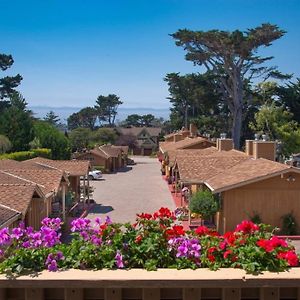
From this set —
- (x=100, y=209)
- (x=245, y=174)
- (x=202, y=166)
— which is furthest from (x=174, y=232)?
(x=100, y=209)

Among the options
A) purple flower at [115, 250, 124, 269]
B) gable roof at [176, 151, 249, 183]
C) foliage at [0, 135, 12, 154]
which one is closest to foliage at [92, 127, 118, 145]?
foliage at [0, 135, 12, 154]

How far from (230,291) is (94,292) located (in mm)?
1231

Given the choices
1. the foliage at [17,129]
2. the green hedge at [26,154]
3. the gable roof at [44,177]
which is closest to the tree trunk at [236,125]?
the green hedge at [26,154]

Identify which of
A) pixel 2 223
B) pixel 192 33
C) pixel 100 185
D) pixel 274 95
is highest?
pixel 192 33

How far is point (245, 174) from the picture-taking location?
22531 millimetres

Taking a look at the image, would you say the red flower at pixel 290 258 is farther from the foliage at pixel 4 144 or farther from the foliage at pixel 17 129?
the foliage at pixel 17 129

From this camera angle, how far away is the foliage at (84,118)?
494 ft

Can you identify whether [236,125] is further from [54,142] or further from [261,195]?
[261,195]

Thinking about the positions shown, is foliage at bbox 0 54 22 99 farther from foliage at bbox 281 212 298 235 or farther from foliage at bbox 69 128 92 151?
foliage at bbox 281 212 298 235

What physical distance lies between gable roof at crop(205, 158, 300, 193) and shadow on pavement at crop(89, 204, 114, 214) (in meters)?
8.68

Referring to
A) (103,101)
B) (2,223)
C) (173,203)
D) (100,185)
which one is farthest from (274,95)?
(103,101)

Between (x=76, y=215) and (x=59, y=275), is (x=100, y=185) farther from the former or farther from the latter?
(x=59, y=275)

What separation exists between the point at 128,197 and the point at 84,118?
117m

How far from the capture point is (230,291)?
4293mm
